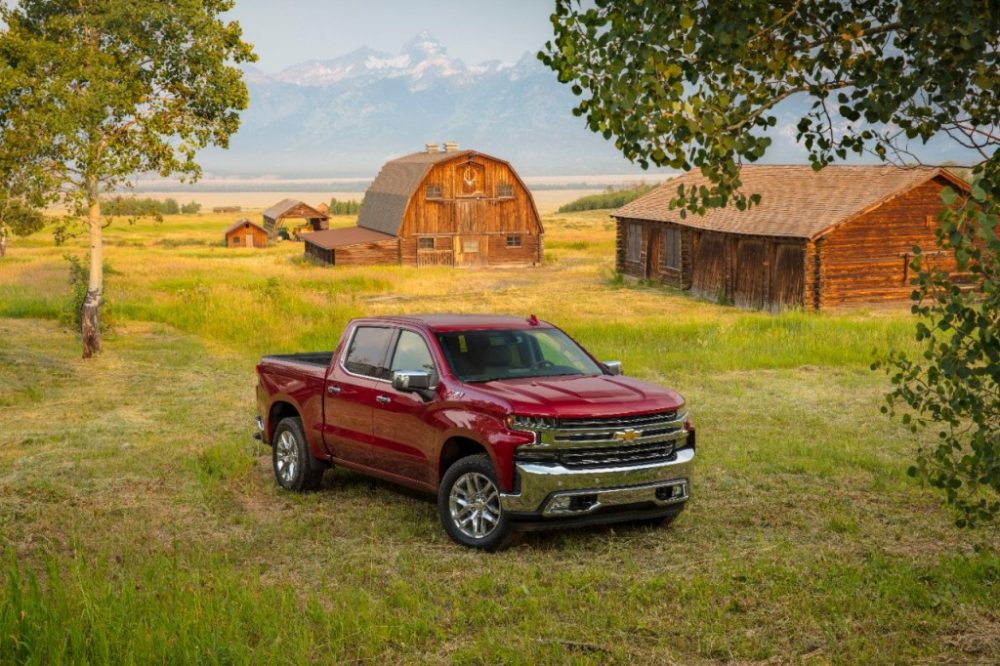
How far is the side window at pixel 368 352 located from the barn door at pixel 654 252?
38635 mm

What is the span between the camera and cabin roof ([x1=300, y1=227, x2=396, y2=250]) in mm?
65312

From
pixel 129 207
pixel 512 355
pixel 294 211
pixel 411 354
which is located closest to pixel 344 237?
pixel 294 211

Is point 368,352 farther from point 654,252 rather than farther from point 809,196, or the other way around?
point 654,252

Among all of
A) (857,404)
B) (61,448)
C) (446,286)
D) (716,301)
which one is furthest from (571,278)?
(61,448)

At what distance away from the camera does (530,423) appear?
A: 963cm

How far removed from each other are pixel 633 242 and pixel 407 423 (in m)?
42.8

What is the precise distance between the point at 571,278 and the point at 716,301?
15.0 metres

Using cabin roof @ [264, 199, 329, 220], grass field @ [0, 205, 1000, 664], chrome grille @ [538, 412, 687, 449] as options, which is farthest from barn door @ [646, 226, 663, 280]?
cabin roof @ [264, 199, 329, 220]

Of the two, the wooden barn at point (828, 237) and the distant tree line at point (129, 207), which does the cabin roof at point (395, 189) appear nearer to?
the wooden barn at point (828, 237)

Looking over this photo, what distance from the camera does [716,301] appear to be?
140 ft

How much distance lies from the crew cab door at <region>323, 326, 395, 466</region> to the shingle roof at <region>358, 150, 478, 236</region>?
173ft

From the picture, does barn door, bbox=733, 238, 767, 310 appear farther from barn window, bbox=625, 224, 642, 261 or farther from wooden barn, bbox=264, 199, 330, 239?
wooden barn, bbox=264, 199, 330, 239

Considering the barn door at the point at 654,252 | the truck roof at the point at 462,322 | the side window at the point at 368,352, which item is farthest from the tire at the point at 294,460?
the barn door at the point at 654,252

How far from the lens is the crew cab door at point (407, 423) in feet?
34.7
